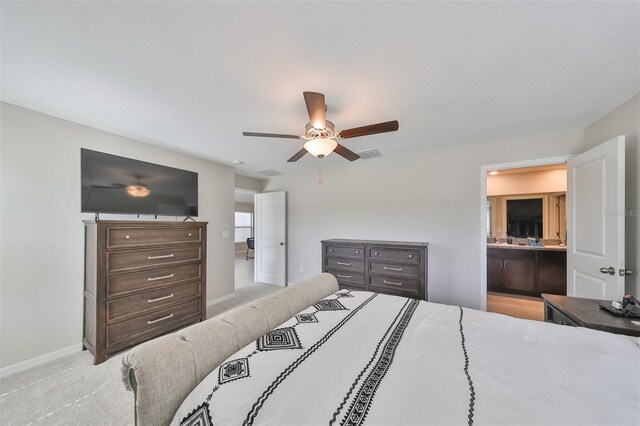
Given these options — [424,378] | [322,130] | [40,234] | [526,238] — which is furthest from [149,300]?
[526,238]

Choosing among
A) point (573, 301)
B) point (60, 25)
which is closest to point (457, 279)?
point (573, 301)

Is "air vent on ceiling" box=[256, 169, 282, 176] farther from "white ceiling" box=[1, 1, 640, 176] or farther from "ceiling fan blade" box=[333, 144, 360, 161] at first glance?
"ceiling fan blade" box=[333, 144, 360, 161]

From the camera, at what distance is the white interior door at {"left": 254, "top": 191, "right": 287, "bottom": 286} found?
191 inches

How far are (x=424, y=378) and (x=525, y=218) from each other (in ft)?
17.3

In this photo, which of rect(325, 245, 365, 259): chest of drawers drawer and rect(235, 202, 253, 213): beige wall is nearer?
rect(325, 245, 365, 259): chest of drawers drawer

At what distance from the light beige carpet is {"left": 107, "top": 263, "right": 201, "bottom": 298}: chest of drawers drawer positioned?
0.67 meters

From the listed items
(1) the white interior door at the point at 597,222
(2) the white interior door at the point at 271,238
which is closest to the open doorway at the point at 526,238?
(1) the white interior door at the point at 597,222

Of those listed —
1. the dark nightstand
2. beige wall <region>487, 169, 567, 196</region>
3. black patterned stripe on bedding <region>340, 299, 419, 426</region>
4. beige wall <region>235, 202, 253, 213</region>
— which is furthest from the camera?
beige wall <region>235, 202, 253, 213</region>

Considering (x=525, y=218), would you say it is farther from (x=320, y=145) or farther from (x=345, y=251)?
(x=320, y=145)

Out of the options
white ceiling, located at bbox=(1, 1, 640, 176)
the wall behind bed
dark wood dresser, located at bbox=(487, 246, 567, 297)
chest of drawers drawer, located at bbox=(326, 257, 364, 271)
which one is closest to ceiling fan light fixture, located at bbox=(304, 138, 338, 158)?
white ceiling, located at bbox=(1, 1, 640, 176)

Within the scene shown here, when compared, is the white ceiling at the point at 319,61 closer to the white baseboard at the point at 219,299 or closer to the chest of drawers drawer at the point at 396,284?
the chest of drawers drawer at the point at 396,284

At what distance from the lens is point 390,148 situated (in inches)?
133

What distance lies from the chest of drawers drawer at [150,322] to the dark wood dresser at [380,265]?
1.91 metres

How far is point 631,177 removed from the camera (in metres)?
2.04
